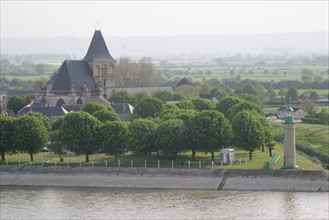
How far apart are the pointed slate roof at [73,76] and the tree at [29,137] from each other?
31446mm

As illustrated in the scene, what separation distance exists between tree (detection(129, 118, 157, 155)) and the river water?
6832 millimetres

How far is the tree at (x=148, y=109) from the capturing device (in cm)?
8706

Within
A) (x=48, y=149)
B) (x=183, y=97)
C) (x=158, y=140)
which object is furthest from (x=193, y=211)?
(x=183, y=97)

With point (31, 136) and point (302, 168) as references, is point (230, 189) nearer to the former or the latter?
point (302, 168)

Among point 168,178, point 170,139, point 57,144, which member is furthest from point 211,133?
point 57,144

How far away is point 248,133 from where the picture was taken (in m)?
67.9

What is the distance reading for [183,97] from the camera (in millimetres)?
111750

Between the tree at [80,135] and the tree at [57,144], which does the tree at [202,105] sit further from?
the tree at [80,135]

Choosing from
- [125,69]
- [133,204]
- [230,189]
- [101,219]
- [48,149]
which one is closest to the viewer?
[101,219]

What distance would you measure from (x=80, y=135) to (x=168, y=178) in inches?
368

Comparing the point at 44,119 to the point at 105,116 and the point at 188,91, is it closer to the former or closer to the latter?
the point at 105,116

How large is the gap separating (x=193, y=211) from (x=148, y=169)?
35.6 feet

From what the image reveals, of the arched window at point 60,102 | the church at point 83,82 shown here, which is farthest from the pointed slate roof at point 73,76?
the arched window at point 60,102

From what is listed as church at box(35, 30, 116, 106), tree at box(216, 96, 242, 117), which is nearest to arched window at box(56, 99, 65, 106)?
church at box(35, 30, 116, 106)
